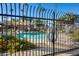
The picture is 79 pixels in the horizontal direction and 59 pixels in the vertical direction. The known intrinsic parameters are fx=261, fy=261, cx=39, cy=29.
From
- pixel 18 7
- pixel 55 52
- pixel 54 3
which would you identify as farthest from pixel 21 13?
pixel 55 52

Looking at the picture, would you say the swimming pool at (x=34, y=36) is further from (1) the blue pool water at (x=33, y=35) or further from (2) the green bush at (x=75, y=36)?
(2) the green bush at (x=75, y=36)

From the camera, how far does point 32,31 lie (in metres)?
3.24

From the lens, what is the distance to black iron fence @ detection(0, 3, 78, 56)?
3215 mm

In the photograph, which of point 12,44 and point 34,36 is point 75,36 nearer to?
point 34,36

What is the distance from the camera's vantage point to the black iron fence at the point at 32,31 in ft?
10.5

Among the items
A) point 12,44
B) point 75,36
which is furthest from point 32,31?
point 75,36

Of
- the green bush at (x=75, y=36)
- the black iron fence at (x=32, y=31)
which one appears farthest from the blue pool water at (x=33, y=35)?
the green bush at (x=75, y=36)

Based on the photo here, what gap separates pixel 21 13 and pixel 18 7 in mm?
83

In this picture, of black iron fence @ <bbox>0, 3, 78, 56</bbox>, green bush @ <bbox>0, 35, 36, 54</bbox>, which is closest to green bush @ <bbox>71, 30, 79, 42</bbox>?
black iron fence @ <bbox>0, 3, 78, 56</bbox>

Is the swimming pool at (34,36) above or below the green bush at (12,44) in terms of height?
above

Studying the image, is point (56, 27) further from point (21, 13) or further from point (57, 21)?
point (21, 13)

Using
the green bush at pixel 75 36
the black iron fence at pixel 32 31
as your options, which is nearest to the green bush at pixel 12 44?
the black iron fence at pixel 32 31

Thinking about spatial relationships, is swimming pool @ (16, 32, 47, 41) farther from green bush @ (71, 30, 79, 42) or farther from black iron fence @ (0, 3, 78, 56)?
green bush @ (71, 30, 79, 42)

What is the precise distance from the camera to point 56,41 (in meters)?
3.29
